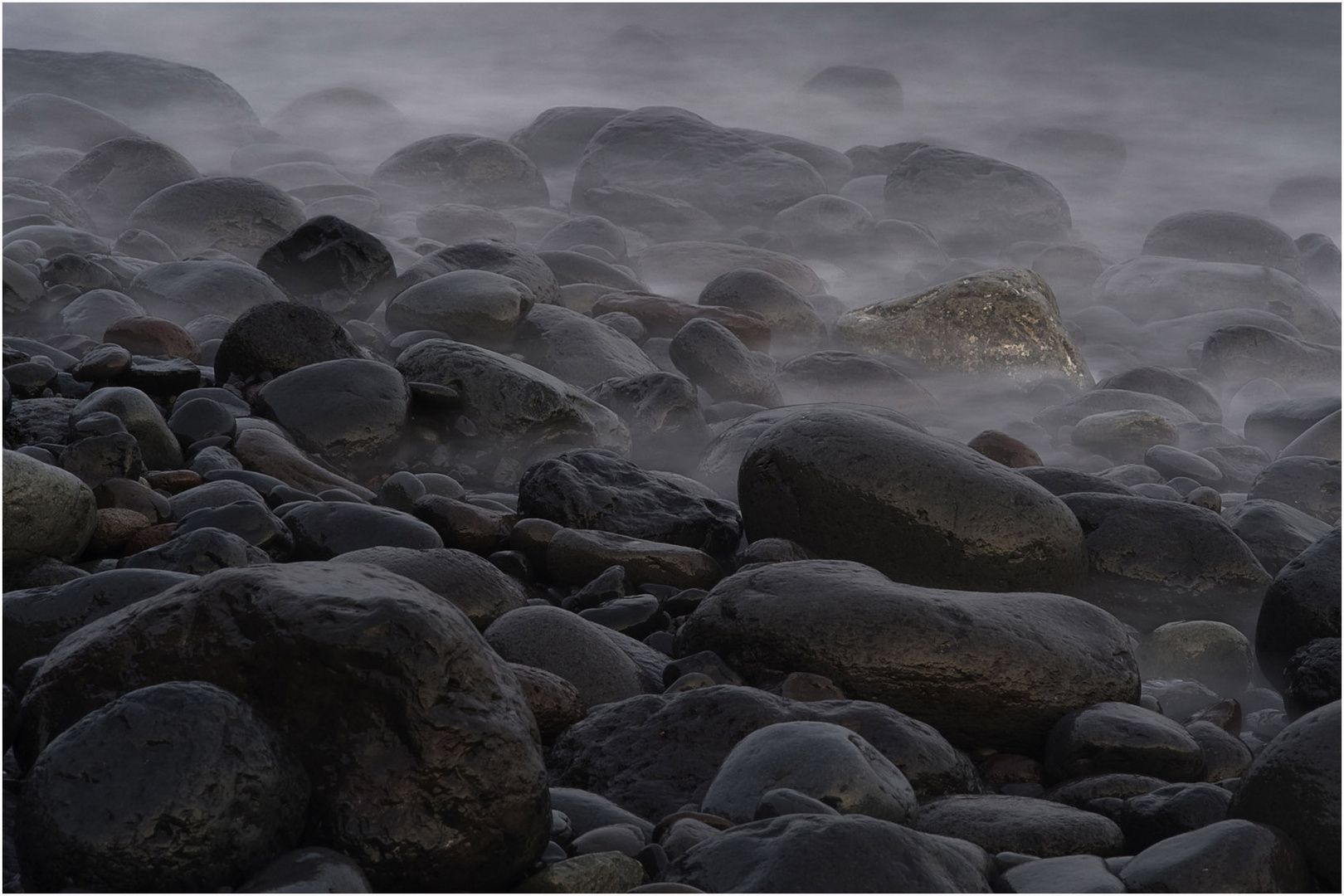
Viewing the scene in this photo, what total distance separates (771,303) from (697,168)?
5.74 m

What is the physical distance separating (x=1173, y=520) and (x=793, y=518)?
5.56 feet

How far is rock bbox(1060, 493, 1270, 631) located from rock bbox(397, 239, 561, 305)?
4.02 metres

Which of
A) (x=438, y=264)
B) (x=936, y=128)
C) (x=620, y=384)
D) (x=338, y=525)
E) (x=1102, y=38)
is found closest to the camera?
(x=338, y=525)

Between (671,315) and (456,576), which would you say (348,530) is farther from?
(671,315)

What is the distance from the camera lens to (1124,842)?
9.14 feet

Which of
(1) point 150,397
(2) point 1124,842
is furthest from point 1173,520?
(1) point 150,397

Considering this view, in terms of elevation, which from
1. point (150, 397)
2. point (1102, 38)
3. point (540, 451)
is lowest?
point (540, 451)

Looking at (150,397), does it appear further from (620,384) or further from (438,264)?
(438,264)

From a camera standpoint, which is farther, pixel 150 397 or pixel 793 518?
pixel 150 397

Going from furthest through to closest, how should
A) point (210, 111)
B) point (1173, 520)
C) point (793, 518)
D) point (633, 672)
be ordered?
point (210, 111) → point (1173, 520) → point (793, 518) → point (633, 672)

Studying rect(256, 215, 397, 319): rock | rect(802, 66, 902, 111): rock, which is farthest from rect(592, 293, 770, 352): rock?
rect(802, 66, 902, 111): rock

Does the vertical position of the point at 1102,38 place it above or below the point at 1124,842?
above

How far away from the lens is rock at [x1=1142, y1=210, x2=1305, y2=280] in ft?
43.5

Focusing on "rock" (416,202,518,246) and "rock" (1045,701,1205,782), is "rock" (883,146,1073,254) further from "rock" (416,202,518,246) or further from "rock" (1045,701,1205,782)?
"rock" (1045,701,1205,782)
